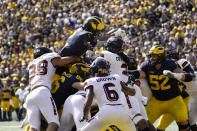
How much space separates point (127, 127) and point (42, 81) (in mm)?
1398

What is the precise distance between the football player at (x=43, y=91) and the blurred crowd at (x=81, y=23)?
24.1 ft

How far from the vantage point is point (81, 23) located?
20031 mm

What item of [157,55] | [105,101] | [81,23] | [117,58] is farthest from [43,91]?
[81,23]

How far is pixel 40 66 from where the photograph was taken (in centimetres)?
611

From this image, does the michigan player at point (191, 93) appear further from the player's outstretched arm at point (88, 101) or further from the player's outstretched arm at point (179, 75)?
the player's outstretched arm at point (88, 101)

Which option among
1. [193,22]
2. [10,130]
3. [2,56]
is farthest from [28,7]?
[10,130]

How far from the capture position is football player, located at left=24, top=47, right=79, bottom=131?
19.0ft

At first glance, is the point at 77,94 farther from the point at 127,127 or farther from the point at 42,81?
the point at 127,127

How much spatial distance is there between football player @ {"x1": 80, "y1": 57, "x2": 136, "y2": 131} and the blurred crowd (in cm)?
768

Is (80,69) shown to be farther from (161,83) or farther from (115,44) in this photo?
(161,83)

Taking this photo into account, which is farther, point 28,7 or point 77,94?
point 28,7

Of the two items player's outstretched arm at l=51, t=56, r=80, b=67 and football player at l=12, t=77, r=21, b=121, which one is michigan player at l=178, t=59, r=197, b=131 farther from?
football player at l=12, t=77, r=21, b=121

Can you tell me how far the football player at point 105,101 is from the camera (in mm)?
5246

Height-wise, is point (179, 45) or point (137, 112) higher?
point (137, 112)
